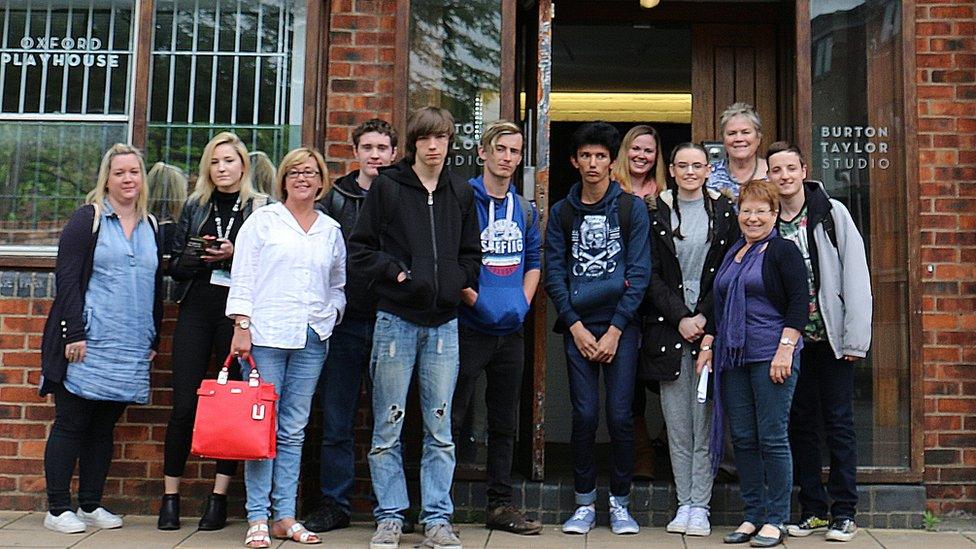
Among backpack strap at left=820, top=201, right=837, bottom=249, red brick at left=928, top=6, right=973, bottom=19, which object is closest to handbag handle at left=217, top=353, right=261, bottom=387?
backpack strap at left=820, top=201, right=837, bottom=249

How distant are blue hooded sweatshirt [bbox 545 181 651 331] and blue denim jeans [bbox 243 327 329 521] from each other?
4.22 ft

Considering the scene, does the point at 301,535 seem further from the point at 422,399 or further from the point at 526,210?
the point at 526,210

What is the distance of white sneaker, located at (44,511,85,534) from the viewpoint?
5324 mm

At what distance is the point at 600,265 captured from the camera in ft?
18.1

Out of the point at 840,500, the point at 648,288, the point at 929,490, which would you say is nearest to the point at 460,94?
the point at 648,288

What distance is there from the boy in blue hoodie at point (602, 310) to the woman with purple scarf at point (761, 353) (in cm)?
47

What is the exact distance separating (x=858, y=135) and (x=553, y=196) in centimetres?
403

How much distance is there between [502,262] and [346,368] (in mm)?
972

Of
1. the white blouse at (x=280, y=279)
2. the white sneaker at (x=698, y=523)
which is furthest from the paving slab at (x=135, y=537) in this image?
the white sneaker at (x=698, y=523)

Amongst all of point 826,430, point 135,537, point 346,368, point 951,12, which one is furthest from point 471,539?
point 951,12

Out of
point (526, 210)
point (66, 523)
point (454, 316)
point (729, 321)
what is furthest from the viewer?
point (526, 210)

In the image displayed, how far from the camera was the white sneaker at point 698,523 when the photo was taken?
5.43 m

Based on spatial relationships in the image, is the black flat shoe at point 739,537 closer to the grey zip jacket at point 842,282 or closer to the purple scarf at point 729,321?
the purple scarf at point 729,321

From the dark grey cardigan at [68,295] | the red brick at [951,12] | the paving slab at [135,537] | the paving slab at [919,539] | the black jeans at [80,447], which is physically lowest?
the paving slab at [135,537]
